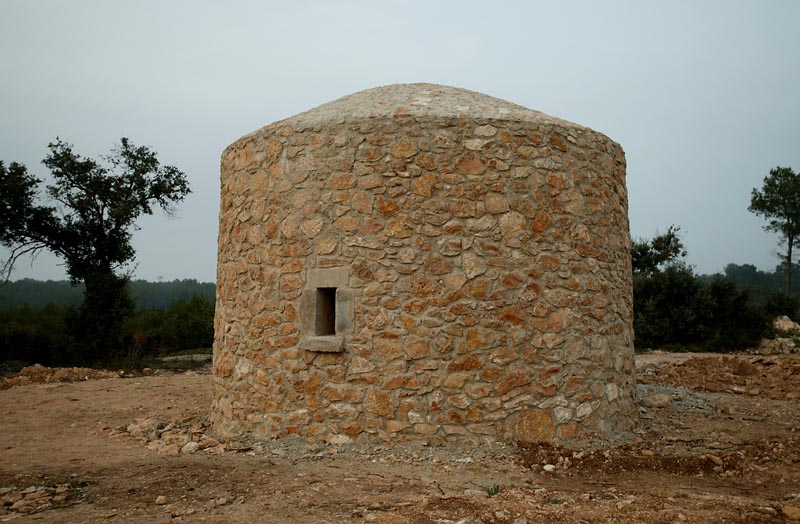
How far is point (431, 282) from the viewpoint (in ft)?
19.6

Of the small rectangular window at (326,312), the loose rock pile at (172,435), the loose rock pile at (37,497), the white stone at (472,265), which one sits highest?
the white stone at (472,265)

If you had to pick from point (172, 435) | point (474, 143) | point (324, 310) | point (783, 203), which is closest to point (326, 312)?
point (324, 310)

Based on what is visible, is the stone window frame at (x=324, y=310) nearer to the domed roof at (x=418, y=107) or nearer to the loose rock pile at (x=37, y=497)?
the domed roof at (x=418, y=107)

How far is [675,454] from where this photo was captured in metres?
5.93

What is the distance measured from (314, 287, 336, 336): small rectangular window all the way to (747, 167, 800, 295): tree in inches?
1076

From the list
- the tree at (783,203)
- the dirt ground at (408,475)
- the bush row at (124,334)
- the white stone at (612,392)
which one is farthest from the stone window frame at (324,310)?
the tree at (783,203)

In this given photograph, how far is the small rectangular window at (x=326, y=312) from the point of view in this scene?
6227 millimetres

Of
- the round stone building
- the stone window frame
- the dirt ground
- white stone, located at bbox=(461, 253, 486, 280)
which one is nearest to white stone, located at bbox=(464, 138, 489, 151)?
the round stone building

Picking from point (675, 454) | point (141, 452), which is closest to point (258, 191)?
point (141, 452)

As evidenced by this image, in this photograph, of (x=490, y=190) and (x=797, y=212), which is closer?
(x=490, y=190)

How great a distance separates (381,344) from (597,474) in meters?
2.26

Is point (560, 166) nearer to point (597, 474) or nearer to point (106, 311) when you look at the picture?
point (597, 474)

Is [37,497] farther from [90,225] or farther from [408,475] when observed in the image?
[90,225]

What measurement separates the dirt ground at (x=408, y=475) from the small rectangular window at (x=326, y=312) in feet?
3.85
